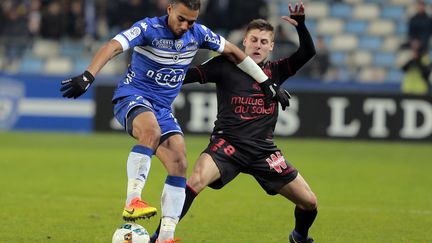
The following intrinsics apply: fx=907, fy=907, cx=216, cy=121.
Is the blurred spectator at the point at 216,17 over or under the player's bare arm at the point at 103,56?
under

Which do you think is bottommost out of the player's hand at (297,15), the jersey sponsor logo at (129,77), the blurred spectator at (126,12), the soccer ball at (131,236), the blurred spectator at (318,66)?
the blurred spectator at (318,66)

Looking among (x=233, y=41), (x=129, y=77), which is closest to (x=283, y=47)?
(x=233, y=41)

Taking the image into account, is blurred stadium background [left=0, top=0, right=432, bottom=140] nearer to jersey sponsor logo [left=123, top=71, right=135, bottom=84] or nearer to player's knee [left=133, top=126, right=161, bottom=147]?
jersey sponsor logo [left=123, top=71, right=135, bottom=84]

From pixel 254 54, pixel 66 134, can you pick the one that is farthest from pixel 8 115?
pixel 254 54

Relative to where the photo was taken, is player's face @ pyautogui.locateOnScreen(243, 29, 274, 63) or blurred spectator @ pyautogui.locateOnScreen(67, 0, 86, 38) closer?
player's face @ pyautogui.locateOnScreen(243, 29, 274, 63)

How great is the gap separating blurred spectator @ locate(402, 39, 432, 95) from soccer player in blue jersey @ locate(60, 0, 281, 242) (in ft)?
42.2

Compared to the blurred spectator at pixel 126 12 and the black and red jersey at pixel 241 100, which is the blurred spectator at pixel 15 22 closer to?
the blurred spectator at pixel 126 12

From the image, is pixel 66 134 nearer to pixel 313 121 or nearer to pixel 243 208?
pixel 313 121

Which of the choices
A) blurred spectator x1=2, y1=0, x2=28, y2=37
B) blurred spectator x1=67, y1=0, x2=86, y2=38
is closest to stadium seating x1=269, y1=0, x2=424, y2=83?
blurred spectator x1=67, y1=0, x2=86, y2=38

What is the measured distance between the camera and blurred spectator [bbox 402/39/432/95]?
20078 millimetres

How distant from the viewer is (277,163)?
7762 millimetres

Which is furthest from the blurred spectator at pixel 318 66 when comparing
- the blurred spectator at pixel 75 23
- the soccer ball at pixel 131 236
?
the soccer ball at pixel 131 236

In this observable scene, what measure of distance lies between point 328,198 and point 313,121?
810 centimetres

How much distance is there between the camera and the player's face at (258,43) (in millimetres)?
7868
